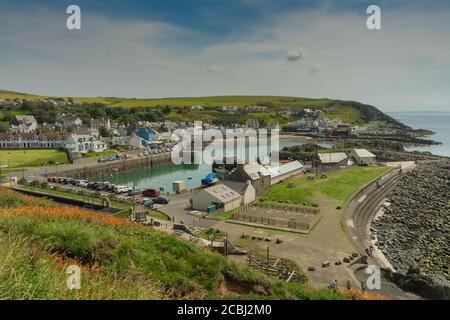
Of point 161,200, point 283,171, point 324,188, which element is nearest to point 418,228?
point 324,188

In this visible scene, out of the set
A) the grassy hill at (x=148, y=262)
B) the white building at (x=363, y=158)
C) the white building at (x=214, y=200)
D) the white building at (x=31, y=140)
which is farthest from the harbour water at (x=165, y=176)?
the grassy hill at (x=148, y=262)

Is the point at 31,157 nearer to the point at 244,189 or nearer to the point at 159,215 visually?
the point at 159,215

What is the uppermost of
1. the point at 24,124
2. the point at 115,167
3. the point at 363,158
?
the point at 24,124

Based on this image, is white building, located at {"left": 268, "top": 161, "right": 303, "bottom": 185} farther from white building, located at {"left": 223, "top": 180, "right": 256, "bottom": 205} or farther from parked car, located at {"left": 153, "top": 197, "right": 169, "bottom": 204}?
parked car, located at {"left": 153, "top": 197, "right": 169, "bottom": 204}

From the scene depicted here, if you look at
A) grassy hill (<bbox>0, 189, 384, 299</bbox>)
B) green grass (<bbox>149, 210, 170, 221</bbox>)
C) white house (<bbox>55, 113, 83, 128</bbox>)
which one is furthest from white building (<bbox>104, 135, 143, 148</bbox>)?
grassy hill (<bbox>0, 189, 384, 299</bbox>)

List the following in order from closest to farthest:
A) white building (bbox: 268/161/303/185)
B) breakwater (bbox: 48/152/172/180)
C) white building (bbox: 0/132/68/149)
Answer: white building (bbox: 268/161/303/185), breakwater (bbox: 48/152/172/180), white building (bbox: 0/132/68/149)

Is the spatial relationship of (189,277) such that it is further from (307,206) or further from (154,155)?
(154,155)

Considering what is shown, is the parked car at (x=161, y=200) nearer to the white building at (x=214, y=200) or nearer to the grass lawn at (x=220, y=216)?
the white building at (x=214, y=200)
